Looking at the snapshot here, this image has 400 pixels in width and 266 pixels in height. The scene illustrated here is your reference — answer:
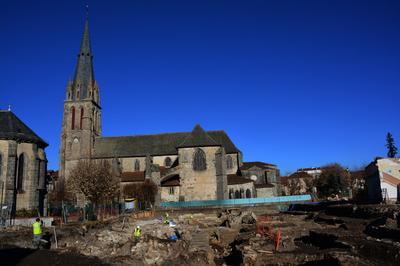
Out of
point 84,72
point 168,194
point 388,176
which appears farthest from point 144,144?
point 388,176

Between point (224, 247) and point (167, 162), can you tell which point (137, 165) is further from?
point (224, 247)

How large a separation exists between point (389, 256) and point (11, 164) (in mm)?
32001

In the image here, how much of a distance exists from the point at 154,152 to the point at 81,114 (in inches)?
569

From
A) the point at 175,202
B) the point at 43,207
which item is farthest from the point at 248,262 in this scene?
the point at 175,202

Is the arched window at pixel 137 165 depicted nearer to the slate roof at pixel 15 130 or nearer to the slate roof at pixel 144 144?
the slate roof at pixel 144 144

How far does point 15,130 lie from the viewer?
36062mm

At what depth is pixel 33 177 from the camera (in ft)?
117

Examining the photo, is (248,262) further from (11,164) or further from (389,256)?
(11,164)

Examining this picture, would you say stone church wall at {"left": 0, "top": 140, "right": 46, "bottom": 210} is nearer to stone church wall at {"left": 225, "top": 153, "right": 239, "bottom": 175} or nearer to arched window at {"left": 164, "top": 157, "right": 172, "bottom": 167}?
arched window at {"left": 164, "top": 157, "right": 172, "bottom": 167}

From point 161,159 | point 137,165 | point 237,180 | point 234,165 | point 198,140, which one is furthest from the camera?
point 137,165

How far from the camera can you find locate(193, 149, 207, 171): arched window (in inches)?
1986

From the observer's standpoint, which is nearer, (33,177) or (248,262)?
(248,262)

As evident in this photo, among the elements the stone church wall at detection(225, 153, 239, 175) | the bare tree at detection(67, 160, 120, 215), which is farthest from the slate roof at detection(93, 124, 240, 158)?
the bare tree at detection(67, 160, 120, 215)

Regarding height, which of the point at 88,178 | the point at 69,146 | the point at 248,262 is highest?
the point at 69,146
